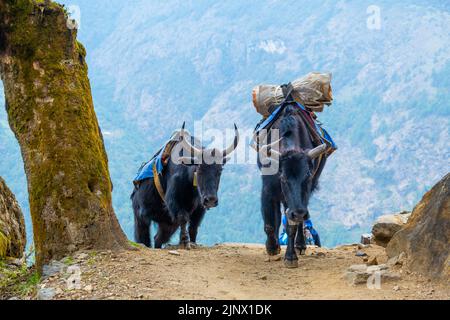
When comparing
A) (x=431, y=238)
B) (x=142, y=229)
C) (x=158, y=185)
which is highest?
(x=158, y=185)

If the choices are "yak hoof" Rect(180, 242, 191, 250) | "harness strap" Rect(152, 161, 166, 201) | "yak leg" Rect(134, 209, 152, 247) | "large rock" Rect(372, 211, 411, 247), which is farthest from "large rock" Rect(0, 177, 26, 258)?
"large rock" Rect(372, 211, 411, 247)

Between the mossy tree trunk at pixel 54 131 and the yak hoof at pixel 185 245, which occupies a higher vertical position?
the mossy tree trunk at pixel 54 131

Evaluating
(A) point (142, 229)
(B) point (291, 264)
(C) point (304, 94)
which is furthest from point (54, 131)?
(A) point (142, 229)

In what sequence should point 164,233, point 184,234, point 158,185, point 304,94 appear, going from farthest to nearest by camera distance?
point 164,233 → point 158,185 → point 184,234 → point 304,94

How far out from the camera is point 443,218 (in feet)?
15.5

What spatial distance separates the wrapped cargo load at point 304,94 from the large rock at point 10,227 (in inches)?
115

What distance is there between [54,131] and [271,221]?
261 centimetres

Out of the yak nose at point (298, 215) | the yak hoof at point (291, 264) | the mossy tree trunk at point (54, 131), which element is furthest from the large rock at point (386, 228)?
the mossy tree trunk at point (54, 131)

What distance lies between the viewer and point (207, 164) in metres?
7.63

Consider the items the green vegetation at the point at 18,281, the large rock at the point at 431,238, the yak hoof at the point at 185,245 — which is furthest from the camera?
the yak hoof at the point at 185,245

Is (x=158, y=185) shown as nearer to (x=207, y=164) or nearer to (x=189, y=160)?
(x=189, y=160)

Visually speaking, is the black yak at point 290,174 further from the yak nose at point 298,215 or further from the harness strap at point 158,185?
the harness strap at point 158,185

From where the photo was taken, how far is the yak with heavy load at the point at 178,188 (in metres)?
7.61

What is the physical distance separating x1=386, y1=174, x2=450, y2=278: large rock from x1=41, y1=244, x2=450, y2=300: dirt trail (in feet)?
0.40
